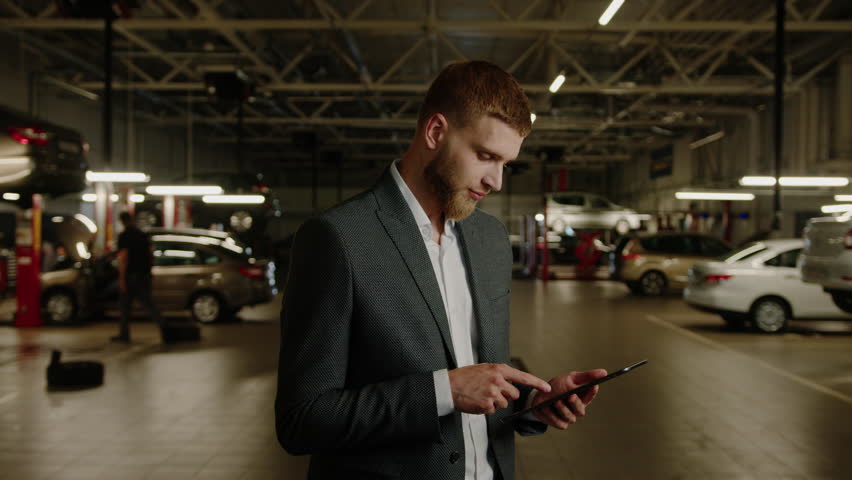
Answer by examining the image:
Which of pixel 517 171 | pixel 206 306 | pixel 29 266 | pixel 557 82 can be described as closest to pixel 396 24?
pixel 557 82

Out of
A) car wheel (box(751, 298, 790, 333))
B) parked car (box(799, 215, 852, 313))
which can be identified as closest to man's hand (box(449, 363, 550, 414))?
parked car (box(799, 215, 852, 313))

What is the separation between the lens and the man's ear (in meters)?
1.49

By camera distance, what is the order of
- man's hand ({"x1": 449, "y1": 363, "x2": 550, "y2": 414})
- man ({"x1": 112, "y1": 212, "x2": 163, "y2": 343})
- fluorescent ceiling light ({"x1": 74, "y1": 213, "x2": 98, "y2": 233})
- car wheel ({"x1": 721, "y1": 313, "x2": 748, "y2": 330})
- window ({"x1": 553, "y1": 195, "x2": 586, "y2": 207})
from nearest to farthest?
man's hand ({"x1": 449, "y1": 363, "x2": 550, "y2": 414}) → man ({"x1": 112, "y1": 212, "x2": 163, "y2": 343}) → car wheel ({"x1": 721, "y1": 313, "x2": 748, "y2": 330}) → fluorescent ceiling light ({"x1": 74, "y1": 213, "x2": 98, "y2": 233}) → window ({"x1": 553, "y1": 195, "x2": 586, "y2": 207})

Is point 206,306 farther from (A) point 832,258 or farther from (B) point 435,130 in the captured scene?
(B) point 435,130

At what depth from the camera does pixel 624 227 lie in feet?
85.1

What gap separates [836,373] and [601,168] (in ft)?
99.2

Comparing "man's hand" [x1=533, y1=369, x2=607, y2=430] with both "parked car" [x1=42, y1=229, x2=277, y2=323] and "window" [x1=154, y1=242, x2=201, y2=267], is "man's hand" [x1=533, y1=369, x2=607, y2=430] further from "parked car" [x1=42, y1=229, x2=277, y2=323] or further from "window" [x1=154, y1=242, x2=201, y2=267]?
"window" [x1=154, y1=242, x2=201, y2=267]

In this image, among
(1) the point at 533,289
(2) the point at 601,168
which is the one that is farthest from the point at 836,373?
(2) the point at 601,168

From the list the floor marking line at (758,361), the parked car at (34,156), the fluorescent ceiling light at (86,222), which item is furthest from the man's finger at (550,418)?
the fluorescent ceiling light at (86,222)

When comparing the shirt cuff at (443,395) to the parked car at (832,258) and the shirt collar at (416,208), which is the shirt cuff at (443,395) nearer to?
the shirt collar at (416,208)

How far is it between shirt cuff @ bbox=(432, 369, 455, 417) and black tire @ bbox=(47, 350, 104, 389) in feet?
22.0

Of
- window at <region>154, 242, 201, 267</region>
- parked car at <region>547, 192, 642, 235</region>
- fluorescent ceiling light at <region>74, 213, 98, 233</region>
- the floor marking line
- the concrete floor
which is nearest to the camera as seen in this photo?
the concrete floor

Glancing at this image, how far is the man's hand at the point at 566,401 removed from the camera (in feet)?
5.24

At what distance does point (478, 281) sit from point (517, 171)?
21574 millimetres
